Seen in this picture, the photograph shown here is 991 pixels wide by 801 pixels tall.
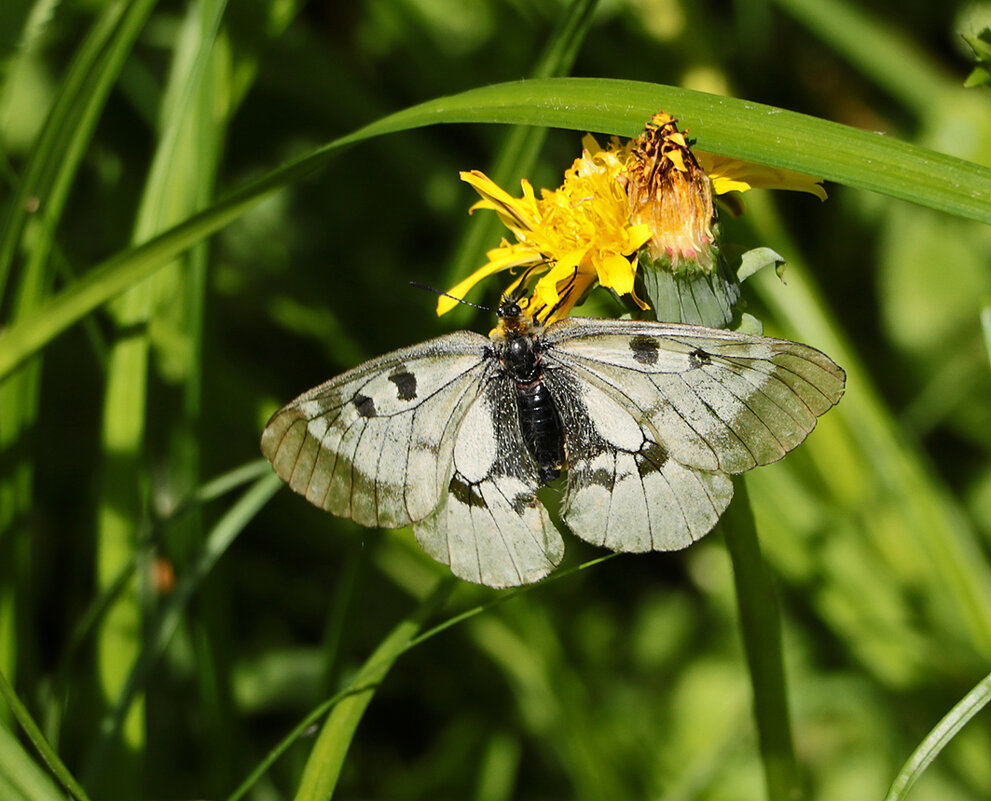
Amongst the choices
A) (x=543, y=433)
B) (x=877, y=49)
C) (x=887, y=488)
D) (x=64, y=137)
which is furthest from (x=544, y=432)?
(x=877, y=49)

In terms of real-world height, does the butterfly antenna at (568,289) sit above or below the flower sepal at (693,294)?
above

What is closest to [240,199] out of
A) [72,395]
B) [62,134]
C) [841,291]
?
[62,134]

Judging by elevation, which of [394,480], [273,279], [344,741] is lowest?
[344,741]

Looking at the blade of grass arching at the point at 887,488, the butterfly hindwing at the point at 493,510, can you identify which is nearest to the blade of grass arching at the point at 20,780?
the butterfly hindwing at the point at 493,510

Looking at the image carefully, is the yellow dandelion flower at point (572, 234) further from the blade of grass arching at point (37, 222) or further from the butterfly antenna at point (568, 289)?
the blade of grass arching at point (37, 222)

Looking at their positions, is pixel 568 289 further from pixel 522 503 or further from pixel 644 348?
pixel 522 503

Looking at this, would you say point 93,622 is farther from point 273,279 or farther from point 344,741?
point 273,279

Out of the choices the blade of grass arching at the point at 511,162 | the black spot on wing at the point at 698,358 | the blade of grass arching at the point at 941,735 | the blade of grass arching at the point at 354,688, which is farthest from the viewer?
the blade of grass arching at the point at 511,162
